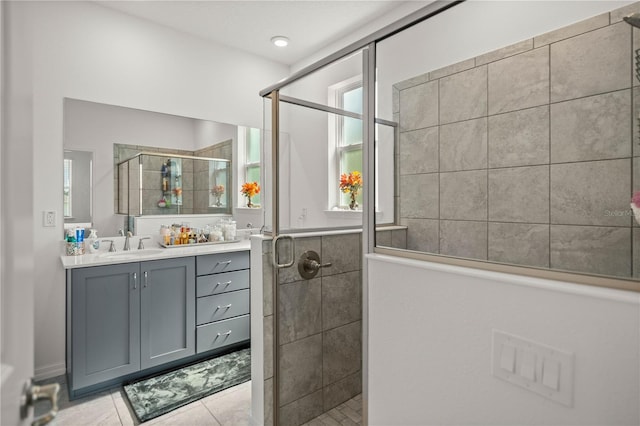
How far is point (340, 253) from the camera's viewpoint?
1.98m

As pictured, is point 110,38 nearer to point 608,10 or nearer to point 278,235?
point 278,235

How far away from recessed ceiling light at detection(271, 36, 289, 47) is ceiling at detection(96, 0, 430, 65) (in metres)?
0.04

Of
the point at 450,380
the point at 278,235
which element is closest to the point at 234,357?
the point at 278,235

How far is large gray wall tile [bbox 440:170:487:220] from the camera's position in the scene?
105 cm

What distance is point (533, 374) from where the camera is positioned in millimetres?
884

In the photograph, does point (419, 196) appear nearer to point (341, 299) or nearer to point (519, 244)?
point (519, 244)

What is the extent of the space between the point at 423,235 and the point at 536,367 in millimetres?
487

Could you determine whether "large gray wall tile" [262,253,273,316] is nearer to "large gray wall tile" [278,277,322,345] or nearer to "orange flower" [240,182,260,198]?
"large gray wall tile" [278,277,322,345]

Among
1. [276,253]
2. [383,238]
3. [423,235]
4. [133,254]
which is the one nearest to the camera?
[423,235]

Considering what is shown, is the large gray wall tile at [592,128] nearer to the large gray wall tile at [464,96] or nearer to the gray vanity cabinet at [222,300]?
the large gray wall tile at [464,96]

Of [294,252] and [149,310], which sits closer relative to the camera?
[294,252]

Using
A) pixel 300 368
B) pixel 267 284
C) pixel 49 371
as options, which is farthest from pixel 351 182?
pixel 49 371

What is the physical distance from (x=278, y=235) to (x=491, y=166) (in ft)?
3.66

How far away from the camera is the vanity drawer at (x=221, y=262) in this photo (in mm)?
2635
